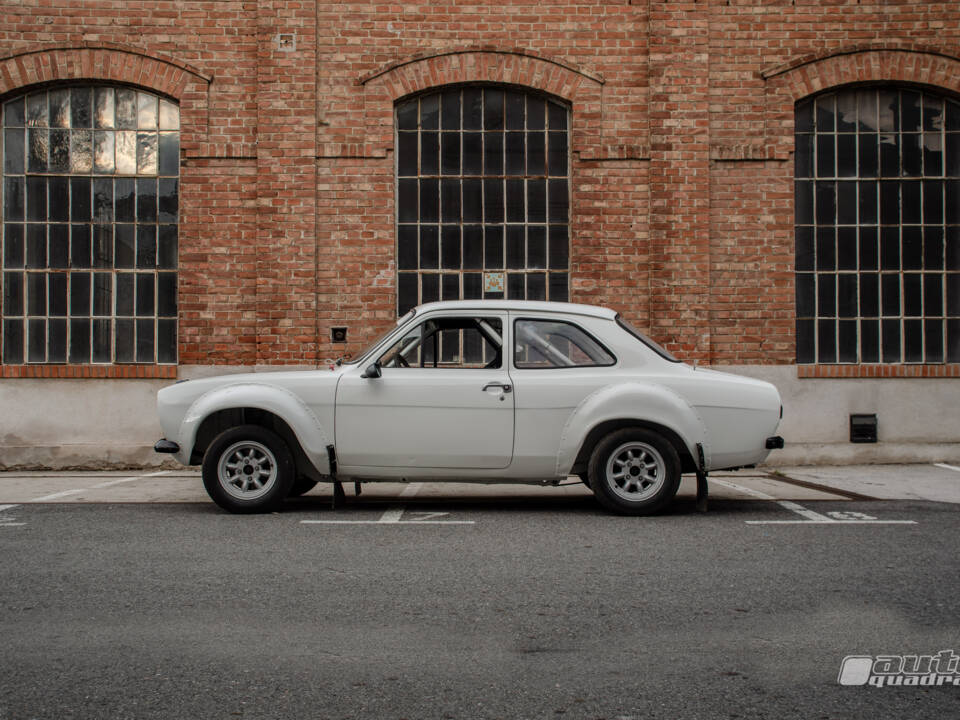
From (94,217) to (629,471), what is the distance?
7.97 metres

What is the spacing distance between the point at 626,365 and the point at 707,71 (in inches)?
227

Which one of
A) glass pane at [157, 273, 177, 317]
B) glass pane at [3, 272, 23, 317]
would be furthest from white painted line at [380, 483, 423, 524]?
glass pane at [3, 272, 23, 317]

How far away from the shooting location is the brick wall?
1209cm

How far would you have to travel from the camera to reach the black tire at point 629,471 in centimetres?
766

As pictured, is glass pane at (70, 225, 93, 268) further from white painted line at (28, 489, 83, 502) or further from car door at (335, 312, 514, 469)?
car door at (335, 312, 514, 469)

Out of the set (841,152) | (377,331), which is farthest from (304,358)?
(841,152)

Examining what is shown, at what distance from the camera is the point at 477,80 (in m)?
12.2

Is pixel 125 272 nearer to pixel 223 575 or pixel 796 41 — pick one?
pixel 223 575

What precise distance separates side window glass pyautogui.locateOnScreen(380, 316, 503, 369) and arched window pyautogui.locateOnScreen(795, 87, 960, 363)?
5945mm

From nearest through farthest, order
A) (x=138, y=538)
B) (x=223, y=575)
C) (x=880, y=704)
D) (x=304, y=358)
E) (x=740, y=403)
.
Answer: (x=880, y=704) < (x=223, y=575) < (x=138, y=538) < (x=740, y=403) < (x=304, y=358)

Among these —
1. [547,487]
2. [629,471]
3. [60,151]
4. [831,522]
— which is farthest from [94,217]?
[831,522]

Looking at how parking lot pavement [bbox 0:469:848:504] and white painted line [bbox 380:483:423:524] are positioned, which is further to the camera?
parking lot pavement [bbox 0:469:848:504]

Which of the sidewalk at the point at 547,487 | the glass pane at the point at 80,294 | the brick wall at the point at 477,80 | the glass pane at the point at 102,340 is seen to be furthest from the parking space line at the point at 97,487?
the glass pane at the point at 80,294

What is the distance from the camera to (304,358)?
12078mm
